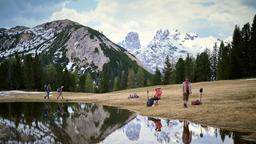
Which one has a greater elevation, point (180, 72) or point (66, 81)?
point (180, 72)

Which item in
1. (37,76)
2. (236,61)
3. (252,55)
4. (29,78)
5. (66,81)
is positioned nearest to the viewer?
(252,55)

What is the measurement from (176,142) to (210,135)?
3.85m

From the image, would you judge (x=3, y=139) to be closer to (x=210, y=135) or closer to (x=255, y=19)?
(x=210, y=135)

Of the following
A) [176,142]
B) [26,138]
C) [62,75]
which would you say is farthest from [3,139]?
[62,75]

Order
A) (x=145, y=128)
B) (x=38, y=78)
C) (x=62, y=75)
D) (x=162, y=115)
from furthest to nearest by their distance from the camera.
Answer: (x=62, y=75), (x=38, y=78), (x=162, y=115), (x=145, y=128)

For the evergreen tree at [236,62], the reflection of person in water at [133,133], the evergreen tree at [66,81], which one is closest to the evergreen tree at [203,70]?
the evergreen tree at [236,62]

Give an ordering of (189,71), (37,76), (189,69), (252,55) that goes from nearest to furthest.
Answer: (252,55)
(37,76)
(189,71)
(189,69)

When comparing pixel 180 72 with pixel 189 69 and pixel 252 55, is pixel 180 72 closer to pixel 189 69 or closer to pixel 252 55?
pixel 189 69

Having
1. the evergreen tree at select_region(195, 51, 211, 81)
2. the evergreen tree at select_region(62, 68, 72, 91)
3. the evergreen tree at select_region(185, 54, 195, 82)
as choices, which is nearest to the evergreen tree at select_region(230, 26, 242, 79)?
the evergreen tree at select_region(195, 51, 211, 81)

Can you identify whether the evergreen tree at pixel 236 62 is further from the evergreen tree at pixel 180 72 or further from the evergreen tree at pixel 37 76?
the evergreen tree at pixel 37 76

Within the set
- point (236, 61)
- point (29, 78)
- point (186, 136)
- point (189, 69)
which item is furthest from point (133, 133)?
point (189, 69)

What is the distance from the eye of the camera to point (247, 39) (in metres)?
114

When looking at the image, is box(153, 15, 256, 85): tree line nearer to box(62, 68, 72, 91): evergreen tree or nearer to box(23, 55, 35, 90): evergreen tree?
box(62, 68, 72, 91): evergreen tree

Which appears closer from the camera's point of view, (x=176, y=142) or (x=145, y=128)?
(x=176, y=142)
